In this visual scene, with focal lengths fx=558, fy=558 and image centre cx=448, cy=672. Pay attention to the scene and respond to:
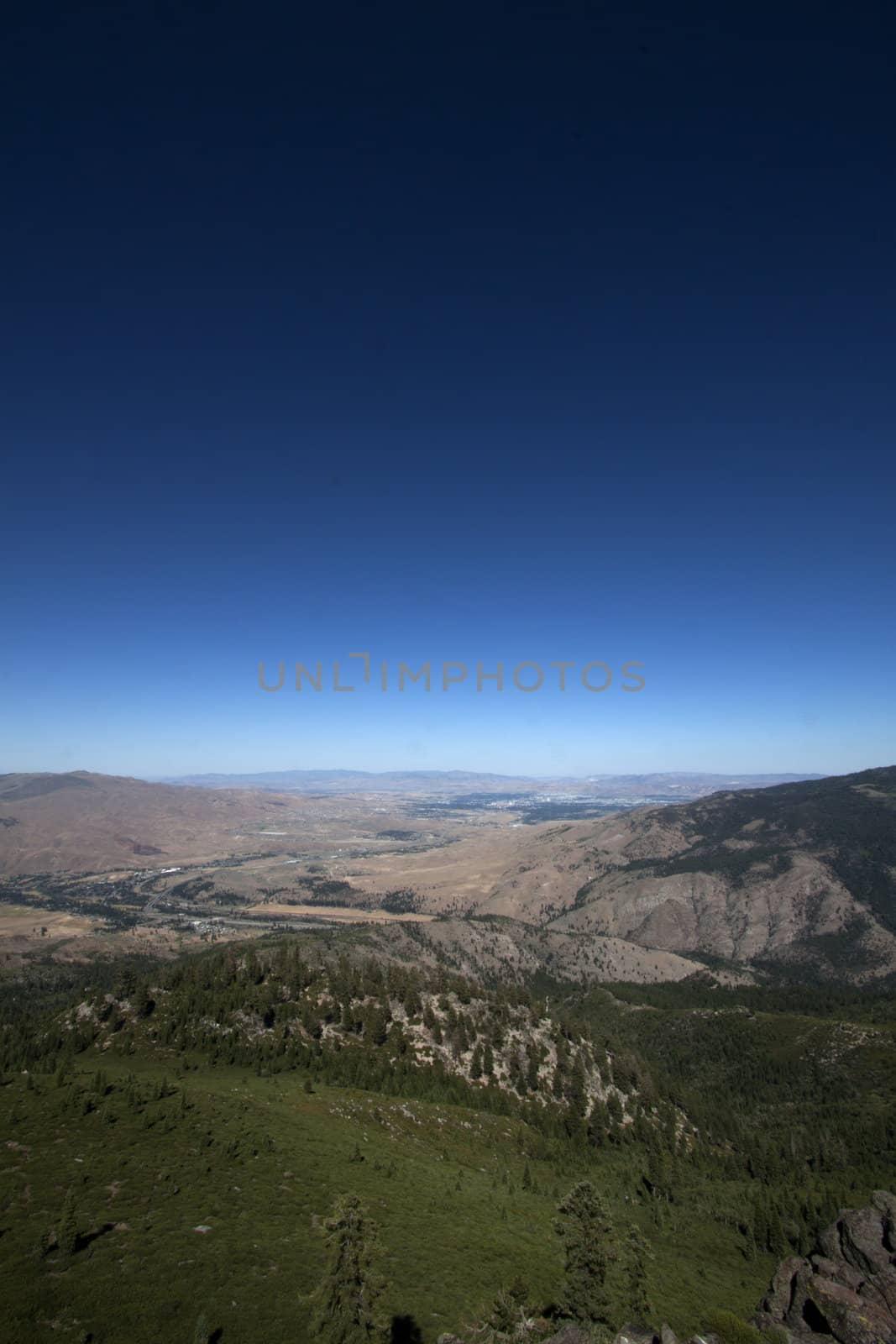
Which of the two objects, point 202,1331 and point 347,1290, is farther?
→ point 347,1290

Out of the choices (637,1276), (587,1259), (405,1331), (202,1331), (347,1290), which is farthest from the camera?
(637,1276)

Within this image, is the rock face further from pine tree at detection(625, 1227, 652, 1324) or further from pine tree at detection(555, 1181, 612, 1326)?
pine tree at detection(555, 1181, 612, 1326)

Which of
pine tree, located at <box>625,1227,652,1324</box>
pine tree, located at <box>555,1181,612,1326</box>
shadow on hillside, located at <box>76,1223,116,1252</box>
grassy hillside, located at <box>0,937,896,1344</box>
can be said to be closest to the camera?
shadow on hillside, located at <box>76,1223,116,1252</box>

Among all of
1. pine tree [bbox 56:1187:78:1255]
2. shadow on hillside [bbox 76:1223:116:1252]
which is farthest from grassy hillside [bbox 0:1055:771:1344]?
pine tree [bbox 56:1187:78:1255]

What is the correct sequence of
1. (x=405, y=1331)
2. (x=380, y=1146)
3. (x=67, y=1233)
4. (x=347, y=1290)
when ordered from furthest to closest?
(x=380, y=1146), (x=405, y=1331), (x=67, y=1233), (x=347, y=1290)

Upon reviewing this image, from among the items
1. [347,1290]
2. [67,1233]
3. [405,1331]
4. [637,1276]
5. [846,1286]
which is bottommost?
[637,1276]

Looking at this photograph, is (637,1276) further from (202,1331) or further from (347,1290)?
(202,1331)

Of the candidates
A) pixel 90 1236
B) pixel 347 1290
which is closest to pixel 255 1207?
pixel 90 1236
